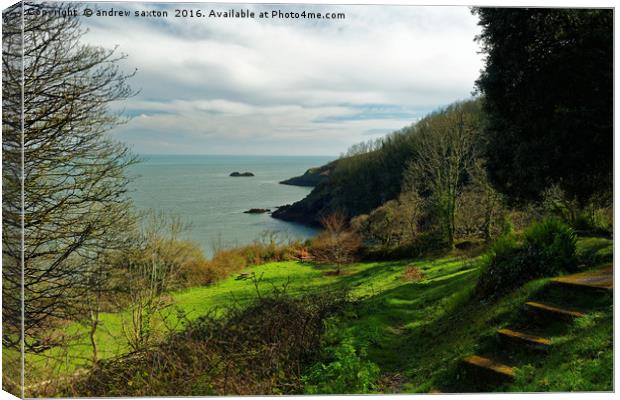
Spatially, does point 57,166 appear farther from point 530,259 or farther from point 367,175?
point 530,259

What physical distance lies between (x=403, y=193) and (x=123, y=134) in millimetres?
5661

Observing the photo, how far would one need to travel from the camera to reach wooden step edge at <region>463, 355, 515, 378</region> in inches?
232

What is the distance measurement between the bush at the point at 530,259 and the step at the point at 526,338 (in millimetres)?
2109

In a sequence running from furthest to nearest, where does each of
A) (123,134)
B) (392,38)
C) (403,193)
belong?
(403,193) → (123,134) → (392,38)

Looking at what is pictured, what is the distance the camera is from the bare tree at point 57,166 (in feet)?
21.6

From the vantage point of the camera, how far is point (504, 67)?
7812 mm

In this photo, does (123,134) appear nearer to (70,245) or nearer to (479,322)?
(70,245)

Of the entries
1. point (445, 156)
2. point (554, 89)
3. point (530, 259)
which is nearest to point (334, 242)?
point (530, 259)

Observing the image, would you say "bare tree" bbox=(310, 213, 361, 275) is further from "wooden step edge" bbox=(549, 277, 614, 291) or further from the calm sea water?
"wooden step edge" bbox=(549, 277, 614, 291)

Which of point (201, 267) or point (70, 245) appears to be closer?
point (70, 245)

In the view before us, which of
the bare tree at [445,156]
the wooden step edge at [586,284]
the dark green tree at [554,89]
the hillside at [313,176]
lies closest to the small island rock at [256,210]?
the hillside at [313,176]

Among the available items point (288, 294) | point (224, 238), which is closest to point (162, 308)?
point (224, 238)

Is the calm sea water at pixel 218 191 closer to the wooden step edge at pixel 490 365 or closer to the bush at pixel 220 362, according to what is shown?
the bush at pixel 220 362

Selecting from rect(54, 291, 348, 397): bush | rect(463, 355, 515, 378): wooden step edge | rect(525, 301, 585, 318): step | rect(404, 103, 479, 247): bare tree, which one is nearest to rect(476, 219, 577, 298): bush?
rect(525, 301, 585, 318): step
